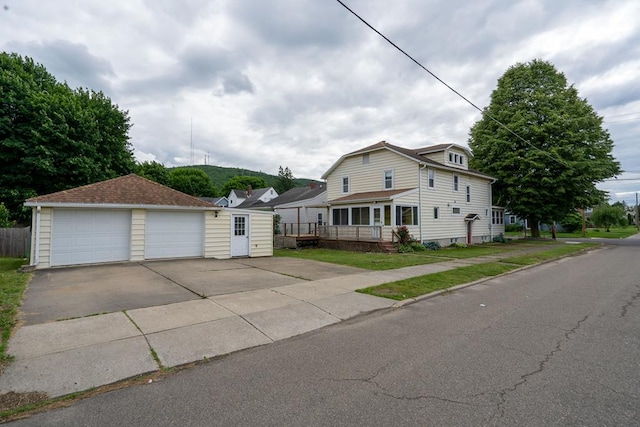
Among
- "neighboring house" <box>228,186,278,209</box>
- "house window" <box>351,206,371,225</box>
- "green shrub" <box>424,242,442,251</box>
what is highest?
"neighboring house" <box>228,186,278,209</box>

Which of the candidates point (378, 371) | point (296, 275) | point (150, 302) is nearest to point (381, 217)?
point (296, 275)

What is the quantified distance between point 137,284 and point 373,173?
18309 millimetres

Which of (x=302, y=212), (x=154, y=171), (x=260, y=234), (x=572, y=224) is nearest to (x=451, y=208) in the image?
(x=302, y=212)

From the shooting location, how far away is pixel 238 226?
54.1 ft

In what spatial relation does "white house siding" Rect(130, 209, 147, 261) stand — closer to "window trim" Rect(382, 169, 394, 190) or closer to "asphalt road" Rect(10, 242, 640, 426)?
"asphalt road" Rect(10, 242, 640, 426)

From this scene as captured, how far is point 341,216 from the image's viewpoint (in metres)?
23.6

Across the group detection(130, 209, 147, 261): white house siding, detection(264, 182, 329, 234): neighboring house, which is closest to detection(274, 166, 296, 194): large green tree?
detection(264, 182, 329, 234): neighboring house

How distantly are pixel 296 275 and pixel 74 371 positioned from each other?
7.00m

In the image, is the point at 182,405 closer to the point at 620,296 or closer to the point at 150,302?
the point at 150,302

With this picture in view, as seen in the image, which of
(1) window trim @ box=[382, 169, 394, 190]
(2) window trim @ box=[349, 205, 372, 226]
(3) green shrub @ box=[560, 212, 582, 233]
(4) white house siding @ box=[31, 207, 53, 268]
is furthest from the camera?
(3) green shrub @ box=[560, 212, 582, 233]

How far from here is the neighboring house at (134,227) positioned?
11930 millimetres

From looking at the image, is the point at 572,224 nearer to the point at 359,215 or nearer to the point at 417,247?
the point at 417,247

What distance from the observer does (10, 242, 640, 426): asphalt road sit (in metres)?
2.92

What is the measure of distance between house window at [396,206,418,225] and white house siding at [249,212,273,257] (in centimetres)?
832
